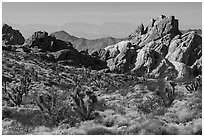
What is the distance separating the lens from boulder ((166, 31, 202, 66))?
11131 centimetres

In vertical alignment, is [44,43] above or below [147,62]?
above

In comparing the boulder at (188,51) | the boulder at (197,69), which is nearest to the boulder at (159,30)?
Answer: the boulder at (188,51)

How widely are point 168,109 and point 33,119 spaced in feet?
25.5

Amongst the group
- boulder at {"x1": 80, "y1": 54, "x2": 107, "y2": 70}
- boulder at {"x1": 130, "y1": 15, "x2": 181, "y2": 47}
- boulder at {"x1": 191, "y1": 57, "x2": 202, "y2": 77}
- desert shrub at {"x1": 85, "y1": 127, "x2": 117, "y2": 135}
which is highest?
boulder at {"x1": 130, "y1": 15, "x2": 181, "y2": 47}

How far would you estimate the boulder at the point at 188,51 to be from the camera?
111312 mm

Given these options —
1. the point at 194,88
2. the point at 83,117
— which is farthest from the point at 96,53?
the point at 83,117

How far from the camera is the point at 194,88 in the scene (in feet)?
80.2

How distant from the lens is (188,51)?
367 feet

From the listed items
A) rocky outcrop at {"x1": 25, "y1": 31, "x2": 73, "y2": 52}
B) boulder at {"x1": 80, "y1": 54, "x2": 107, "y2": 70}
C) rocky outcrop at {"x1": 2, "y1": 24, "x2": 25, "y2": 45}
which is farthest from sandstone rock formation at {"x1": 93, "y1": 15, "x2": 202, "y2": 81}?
rocky outcrop at {"x1": 2, "y1": 24, "x2": 25, "y2": 45}

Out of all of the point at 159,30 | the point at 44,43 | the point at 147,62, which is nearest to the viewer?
the point at 44,43

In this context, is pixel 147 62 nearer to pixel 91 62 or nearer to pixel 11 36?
pixel 91 62

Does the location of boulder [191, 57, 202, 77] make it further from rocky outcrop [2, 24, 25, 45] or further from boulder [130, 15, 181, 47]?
rocky outcrop [2, 24, 25, 45]

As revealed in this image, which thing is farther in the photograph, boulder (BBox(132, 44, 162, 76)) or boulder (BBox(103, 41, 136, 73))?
boulder (BBox(103, 41, 136, 73))

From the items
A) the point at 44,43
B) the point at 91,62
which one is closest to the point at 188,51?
the point at 91,62
